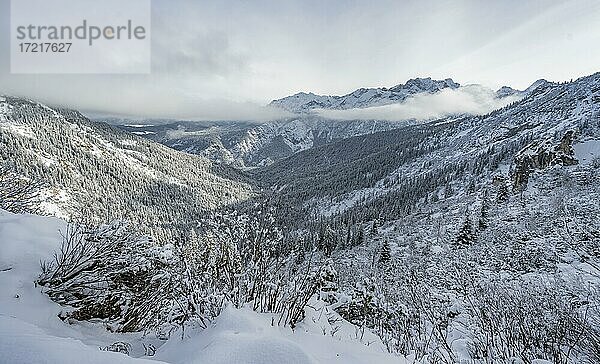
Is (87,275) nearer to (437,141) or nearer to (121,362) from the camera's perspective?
(121,362)

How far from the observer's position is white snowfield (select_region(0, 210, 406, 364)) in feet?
7.54

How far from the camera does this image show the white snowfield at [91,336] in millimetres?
2299

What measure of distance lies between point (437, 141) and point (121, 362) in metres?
188

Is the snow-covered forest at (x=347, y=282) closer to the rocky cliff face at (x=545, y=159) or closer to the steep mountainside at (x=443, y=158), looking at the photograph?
the rocky cliff face at (x=545, y=159)

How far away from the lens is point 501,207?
Result: 42469 mm

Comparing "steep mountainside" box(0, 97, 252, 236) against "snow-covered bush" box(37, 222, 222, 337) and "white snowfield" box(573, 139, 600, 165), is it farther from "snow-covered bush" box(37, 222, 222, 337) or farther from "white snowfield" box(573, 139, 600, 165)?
"white snowfield" box(573, 139, 600, 165)

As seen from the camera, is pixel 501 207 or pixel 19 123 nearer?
pixel 501 207

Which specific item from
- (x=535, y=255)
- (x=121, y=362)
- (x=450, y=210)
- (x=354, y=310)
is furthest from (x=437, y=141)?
(x=121, y=362)

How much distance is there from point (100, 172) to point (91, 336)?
17899cm

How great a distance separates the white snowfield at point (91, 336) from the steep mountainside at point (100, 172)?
4628 inches

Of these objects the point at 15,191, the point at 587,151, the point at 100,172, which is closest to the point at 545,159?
the point at 587,151

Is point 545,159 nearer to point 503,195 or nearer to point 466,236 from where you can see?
point 503,195

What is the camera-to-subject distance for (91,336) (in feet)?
14.5

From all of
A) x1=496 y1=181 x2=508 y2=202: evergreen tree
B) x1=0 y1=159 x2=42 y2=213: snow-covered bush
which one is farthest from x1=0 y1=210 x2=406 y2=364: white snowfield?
x1=496 y1=181 x2=508 y2=202: evergreen tree
